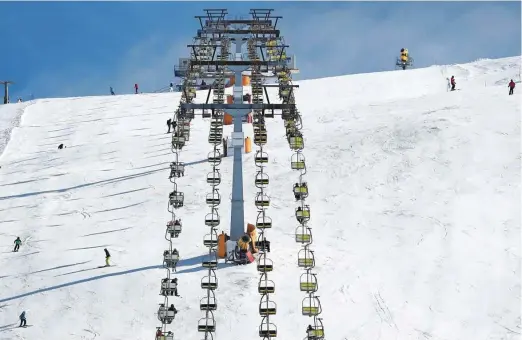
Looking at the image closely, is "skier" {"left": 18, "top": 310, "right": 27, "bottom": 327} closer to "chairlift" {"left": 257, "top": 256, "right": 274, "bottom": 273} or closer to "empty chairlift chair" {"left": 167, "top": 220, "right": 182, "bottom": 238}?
"empty chairlift chair" {"left": 167, "top": 220, "right": 182, "bottom": 238}

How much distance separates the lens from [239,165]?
103 feet

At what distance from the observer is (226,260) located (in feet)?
102

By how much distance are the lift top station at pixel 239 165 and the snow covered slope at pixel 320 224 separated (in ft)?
2.28

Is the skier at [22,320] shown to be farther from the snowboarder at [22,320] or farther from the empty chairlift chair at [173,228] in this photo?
the empty chairlift chair at [173,228]

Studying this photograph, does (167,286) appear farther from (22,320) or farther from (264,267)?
(22,320)

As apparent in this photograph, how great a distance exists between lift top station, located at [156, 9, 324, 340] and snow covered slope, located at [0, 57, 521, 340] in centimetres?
69

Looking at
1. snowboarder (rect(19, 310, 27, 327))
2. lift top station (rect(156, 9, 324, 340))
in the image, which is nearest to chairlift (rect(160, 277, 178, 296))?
lift top station (rect(156, 9, 324, 340))

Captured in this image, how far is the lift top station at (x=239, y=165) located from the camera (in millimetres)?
23594

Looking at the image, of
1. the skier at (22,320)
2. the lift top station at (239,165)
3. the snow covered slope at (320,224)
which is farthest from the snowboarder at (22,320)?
the lift top station at (239,165)

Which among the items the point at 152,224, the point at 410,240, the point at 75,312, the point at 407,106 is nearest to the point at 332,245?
the point at 410,240

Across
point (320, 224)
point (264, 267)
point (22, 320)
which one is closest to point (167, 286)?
point (264, 267)

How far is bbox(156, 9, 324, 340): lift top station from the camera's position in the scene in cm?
2359

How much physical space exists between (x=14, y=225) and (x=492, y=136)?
23.5 meters

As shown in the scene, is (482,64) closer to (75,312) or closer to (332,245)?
(332,245)
